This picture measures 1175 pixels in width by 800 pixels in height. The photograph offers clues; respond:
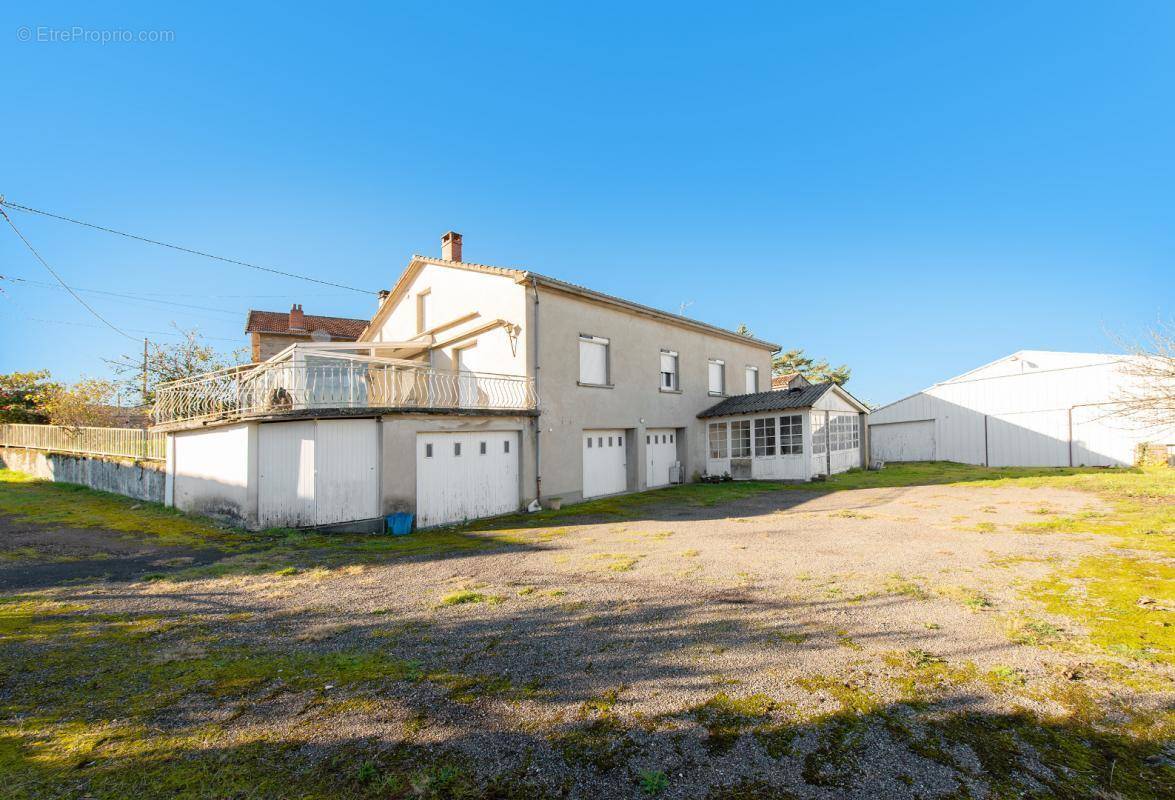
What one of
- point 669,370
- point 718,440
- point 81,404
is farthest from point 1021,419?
point 81,404

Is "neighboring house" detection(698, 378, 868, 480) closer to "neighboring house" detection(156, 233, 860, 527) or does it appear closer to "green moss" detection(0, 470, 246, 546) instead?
"neighboring house" detection(156, 233, 860, 527)

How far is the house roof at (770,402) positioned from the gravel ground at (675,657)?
9.87 meters

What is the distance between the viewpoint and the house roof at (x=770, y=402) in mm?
17517

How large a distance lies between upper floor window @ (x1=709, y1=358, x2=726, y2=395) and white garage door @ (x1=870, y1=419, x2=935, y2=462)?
11.7m

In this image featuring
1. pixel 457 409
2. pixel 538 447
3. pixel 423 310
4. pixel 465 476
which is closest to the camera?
pixel 457 409

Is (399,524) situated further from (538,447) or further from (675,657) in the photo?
(675,657)

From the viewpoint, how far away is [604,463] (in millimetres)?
15461

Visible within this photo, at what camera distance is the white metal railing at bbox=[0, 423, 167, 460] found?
13.9 meters

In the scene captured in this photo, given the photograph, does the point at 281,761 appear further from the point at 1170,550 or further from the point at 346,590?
the point at 1170,550

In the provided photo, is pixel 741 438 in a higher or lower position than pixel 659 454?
higher

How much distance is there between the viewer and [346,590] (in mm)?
6082

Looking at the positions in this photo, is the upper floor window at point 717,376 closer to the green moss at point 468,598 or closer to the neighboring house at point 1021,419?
the neighboring house at point 1021,419

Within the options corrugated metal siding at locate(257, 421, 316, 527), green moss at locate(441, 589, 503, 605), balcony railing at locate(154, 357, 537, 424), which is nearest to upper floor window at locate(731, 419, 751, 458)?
balcony railing at locate(154, 357, 537, 424)

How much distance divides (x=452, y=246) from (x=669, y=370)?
866 cm
